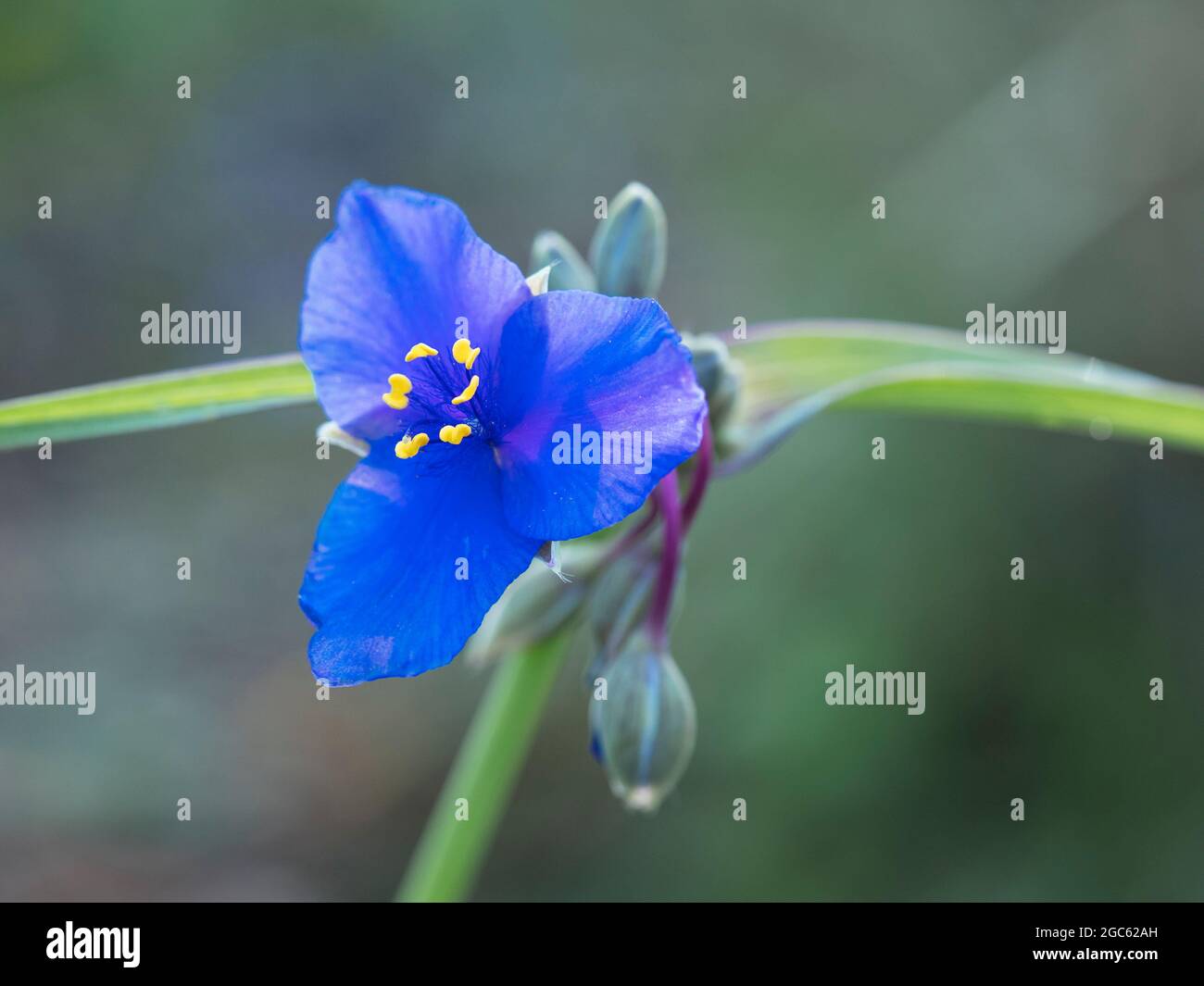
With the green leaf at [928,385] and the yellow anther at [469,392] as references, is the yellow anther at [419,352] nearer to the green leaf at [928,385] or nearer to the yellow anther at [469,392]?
the yellow anther at [469,392]

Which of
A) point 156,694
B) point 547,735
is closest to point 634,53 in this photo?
point 547,735

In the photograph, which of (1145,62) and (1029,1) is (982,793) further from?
(1029,1)

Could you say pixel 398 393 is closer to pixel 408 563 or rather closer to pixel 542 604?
pixel 408 563

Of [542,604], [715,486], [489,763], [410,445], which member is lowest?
[489,763]

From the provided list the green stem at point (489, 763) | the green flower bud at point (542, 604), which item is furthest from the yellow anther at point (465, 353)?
the green stem at point (489, 763)

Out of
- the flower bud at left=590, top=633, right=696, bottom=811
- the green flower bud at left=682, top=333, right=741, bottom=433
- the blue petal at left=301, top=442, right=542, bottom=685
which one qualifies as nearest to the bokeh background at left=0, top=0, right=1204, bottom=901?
the flower bud at left=590, top=633, right=696, bottom=811

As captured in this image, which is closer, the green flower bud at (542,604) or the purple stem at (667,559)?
the purple stem at (667,559)

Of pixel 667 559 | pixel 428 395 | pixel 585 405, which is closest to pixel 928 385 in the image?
pixel 667 559
